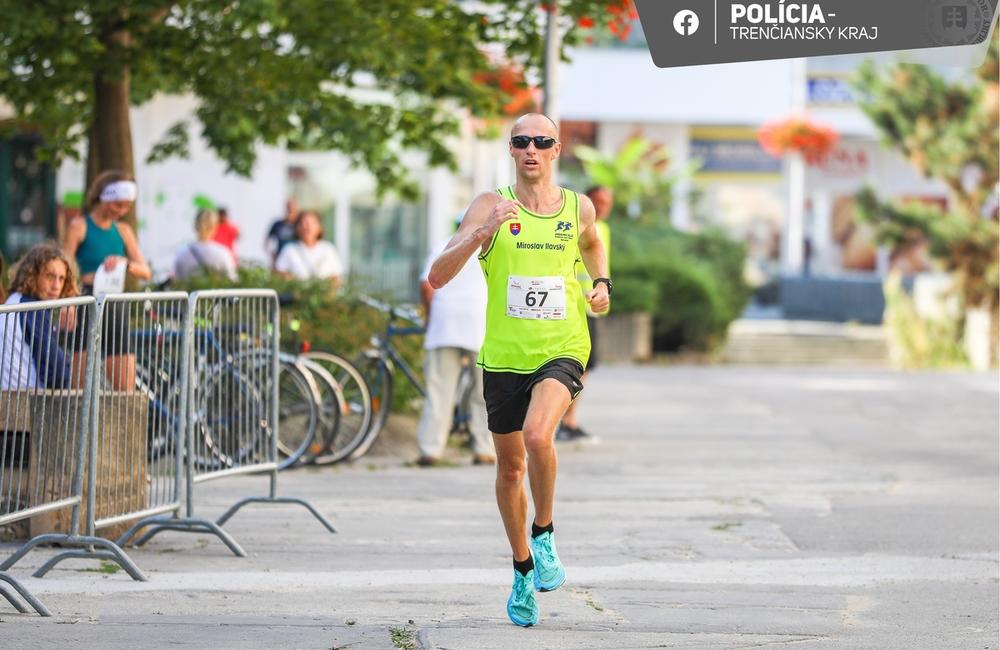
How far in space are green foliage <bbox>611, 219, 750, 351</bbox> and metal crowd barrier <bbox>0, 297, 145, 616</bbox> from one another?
723 inches

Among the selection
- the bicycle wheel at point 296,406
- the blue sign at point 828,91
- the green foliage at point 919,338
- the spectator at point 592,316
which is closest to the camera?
the bicycle wheel at point 296,406

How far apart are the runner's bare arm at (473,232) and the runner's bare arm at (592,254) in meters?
0.36

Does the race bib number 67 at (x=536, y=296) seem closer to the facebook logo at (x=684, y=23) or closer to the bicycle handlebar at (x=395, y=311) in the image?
the facebook logo at (x=684, y=23)

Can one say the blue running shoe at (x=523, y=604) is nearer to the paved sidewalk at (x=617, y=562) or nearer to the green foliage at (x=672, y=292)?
the paved sidewalk at (x=617, y=562)

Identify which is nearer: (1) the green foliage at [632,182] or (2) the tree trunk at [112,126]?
(2) the tree trunk at [112,126]

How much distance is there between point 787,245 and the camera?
147 ft

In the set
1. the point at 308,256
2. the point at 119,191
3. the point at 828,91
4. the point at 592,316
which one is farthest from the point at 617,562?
the point at 828,91

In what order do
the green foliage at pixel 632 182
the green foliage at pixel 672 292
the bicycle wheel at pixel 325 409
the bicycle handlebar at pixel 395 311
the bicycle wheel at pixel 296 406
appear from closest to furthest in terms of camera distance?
the bicycle wheel at pixel 296 406
the bicycle wheel at pixel 325 409
the bicycle handlebar at pixel 395 311
the green foliage at pixel 672 292
the green foliage at pixel 632 182

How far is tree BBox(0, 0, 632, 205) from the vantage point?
13516 mm

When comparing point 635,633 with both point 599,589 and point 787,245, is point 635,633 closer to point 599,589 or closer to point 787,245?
point 599,589

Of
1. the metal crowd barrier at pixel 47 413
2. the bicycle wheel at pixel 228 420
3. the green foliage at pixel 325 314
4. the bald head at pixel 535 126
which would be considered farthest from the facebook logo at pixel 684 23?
the green foliage at pixel 325 314

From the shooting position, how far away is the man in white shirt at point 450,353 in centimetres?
1246

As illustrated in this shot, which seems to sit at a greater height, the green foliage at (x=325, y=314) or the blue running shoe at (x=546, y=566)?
the green foliage at (x=325, y=314)

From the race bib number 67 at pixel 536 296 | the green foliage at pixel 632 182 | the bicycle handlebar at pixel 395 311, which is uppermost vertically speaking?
the green foliage at pixel 632 182
